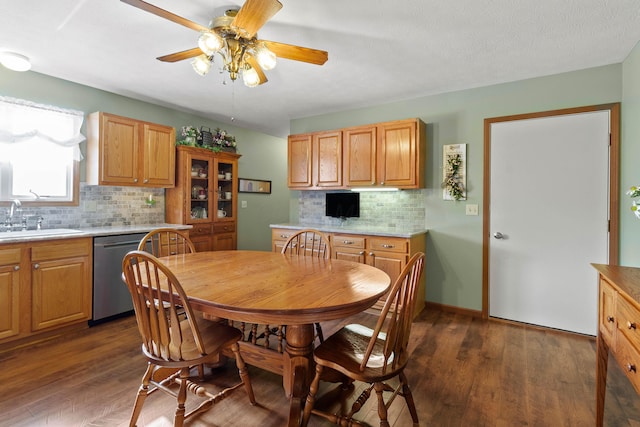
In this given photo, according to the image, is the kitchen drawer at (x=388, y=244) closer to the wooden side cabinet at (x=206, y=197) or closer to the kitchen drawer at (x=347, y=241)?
the kitchen drawer at (x=347, y=241)

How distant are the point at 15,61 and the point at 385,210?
3766 mm

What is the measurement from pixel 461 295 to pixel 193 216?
10.9 ft

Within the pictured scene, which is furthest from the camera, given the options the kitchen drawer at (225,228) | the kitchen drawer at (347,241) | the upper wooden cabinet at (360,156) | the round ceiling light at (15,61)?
the kitchen drawer at (225,228)

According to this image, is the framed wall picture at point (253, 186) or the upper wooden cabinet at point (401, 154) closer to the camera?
the upper wooden cabinet at point (401, 154)

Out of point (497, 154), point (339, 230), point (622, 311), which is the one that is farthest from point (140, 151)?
point (622, 311)

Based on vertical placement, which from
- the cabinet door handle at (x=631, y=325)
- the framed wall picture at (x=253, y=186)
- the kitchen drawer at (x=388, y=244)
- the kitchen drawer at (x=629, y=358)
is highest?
the framed wall picture at (x=253, y=186)

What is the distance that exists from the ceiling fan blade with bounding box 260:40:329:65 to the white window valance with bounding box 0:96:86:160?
2.53 meters

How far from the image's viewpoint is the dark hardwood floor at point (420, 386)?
178 cm

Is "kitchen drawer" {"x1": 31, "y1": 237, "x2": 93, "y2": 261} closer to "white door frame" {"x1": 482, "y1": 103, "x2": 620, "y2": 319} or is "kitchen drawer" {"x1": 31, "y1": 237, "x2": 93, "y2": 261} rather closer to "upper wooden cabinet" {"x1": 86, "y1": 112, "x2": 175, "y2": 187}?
"upper wooden cabinet" {"x1": 86, "y1": 112, "x2": 175, "y2": 187}

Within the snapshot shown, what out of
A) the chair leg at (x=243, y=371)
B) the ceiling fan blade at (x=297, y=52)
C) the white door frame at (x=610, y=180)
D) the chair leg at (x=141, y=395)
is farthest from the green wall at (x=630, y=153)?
the chair leg at (x=141, y=395)

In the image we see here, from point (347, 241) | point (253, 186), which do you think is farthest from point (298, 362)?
point (253, 186)

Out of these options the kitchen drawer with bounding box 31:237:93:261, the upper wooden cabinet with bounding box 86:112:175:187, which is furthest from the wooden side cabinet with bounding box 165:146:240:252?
the kitchen drawer with bounding box 31:237:93:261

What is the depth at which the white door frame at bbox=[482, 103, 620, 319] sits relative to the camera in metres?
2.73

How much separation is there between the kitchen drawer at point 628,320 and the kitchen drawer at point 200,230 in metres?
3.95
